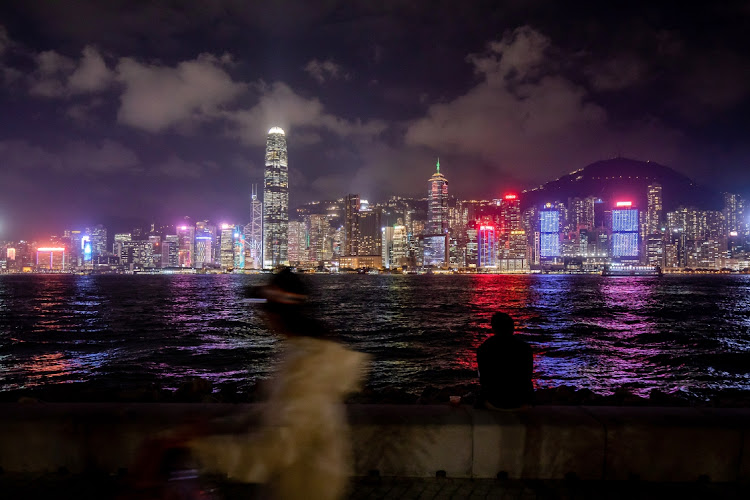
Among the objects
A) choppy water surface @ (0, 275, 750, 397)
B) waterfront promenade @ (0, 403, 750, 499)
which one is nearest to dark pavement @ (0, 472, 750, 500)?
waterfront promenade @ (0, 403, 750, 499)

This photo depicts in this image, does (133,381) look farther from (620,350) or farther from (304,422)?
(620,350)

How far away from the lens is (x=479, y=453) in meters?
4.29

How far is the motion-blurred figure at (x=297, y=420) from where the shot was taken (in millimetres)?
3350

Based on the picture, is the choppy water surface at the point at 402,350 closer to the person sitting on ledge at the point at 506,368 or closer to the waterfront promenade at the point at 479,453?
the waterfront promenade at the point at 479,453

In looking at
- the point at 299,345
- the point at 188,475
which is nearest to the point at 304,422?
the point at 299,345

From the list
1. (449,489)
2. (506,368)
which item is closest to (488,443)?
(449,489)

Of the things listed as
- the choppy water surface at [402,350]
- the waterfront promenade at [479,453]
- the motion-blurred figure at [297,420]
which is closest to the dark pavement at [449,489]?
the waterfront promenade at [479,453]

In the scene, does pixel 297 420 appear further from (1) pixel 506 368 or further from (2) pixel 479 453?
(1) pixel 506 368

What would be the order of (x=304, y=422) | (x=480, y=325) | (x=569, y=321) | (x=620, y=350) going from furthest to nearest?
(x=569, y=321) → (x=480, y=325) → (x=620, y=350) → (x=304, y=422)

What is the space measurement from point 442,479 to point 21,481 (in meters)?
3.75

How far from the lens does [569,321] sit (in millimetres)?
34156

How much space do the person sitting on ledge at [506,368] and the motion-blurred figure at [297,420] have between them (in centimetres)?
138

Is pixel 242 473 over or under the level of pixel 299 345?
under

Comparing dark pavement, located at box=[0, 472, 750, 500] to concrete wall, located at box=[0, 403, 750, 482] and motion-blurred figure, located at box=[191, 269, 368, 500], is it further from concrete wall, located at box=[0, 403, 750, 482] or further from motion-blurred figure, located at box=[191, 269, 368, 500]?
motion-blurred figure, located at box=[191, 269, 368, 500]
